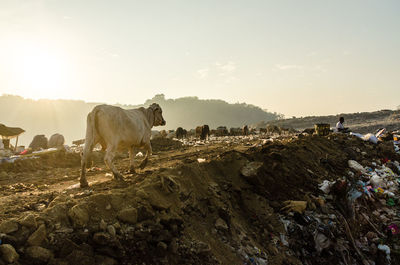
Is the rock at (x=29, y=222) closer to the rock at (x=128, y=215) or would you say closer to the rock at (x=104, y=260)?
the rock at (x=104, y=260)

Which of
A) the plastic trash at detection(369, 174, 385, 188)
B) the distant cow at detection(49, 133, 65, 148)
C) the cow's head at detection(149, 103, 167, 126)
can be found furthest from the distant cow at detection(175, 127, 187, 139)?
the plastic trash at detection(369, 174, 385, 188)

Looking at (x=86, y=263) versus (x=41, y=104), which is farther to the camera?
(x=41, y=104)

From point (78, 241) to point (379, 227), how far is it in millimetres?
6263

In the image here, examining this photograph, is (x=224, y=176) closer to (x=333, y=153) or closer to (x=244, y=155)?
(x=244, y=155)

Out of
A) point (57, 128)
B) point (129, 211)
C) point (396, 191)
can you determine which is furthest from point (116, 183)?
point (57, 128)

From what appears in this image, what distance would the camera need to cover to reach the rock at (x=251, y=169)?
5.33 m

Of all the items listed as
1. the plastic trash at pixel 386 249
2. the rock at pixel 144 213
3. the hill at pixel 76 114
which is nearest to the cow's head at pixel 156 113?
the rock at pixel 144 213

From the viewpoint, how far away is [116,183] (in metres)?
4.70

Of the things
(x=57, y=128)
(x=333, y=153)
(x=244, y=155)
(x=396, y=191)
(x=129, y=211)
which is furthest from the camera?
(x=57, y=128)

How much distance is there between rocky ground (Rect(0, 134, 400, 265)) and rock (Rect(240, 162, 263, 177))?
0.11 feet

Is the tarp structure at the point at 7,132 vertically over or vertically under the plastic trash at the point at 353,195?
over

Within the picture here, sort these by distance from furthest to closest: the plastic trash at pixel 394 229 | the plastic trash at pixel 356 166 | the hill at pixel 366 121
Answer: the hill at pixel 366 121, the plastic trash at pixel 356 166, the plastic trash at pixel 394 229

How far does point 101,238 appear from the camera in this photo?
2713 mm

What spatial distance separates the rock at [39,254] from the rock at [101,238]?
1.35 feet
